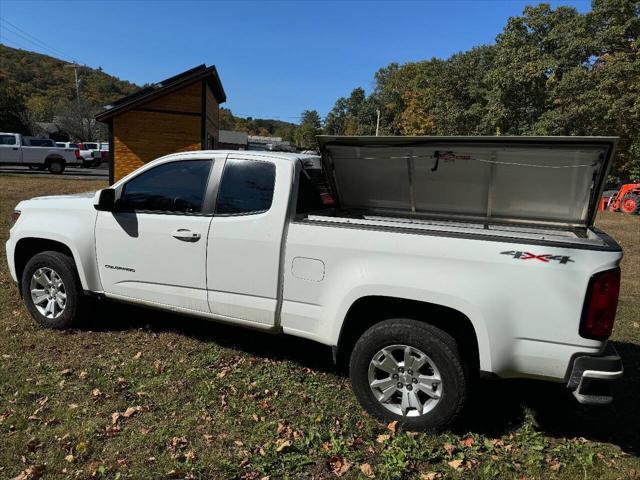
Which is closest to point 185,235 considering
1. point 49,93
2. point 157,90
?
point 157,90

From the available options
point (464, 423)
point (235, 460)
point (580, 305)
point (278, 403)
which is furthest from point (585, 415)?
point (235, 460)

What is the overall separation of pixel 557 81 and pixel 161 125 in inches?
965

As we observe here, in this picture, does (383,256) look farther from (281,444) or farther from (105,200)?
(105,200)

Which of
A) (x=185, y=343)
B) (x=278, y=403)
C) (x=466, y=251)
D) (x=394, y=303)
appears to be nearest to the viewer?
(x=466, y=251)

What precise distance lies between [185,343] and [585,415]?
3.43 m

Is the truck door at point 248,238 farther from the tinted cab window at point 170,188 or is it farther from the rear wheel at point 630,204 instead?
the rear wheel at point 630,204

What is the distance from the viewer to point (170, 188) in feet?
14.3

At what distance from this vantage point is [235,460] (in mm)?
3096

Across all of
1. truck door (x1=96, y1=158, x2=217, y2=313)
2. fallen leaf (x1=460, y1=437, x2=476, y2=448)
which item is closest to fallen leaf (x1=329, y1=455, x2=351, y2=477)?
fallen leaf (x1=460, y1=437, x2=476, y2=448)

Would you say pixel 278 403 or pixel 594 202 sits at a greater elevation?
pixel 594 202

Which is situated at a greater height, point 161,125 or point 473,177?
point 161,125

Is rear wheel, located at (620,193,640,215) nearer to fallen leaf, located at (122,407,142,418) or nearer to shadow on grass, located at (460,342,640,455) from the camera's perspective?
shadow on grass, located at (460,342,640,455)

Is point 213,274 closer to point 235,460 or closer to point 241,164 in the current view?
point 241,164

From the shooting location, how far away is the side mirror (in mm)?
4402
